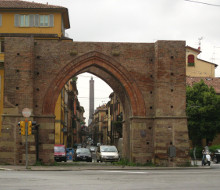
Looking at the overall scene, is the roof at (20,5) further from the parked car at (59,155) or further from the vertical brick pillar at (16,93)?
the vertical brick pillar at (16,93)

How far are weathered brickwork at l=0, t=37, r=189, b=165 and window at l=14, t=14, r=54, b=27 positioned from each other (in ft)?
57.9

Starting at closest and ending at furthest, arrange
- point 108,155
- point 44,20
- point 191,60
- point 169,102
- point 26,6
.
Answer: point 169,102, point 108,155, point 26,6, point 44,20, point 191,60

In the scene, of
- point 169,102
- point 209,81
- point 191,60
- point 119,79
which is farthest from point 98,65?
point 191,60

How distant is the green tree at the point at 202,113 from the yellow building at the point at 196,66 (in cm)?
1309

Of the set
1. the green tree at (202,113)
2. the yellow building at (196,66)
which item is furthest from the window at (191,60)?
the green tree at (202,113)

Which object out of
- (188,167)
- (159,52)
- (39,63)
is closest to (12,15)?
(39,63)

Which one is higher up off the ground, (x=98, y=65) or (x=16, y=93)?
(x=98, y=65)

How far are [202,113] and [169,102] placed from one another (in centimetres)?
2250

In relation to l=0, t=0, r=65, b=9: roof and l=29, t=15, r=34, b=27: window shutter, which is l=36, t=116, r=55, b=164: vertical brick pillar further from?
l=0, t=0, r=65, b=9: roof

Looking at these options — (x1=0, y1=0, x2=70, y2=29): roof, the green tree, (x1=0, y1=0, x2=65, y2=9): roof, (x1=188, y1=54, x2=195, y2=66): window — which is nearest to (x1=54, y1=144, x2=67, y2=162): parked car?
(x1=0, y1=0, x2=70, y2=29): roof

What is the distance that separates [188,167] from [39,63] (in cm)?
1021

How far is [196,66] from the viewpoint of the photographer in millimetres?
62406

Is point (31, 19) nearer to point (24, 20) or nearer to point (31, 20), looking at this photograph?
point (31, 20)

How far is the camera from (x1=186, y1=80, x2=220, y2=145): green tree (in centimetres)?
4712
